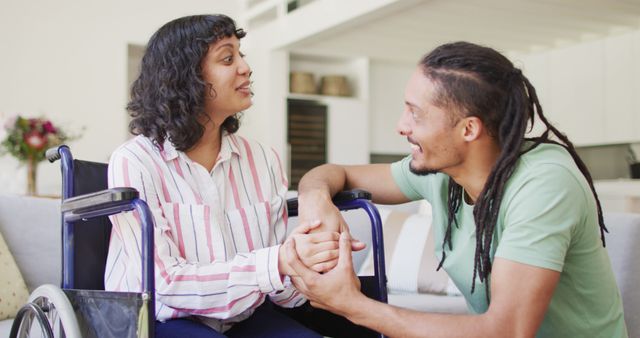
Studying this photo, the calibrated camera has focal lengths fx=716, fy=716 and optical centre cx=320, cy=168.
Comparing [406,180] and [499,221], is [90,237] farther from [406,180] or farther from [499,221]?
[499,221]

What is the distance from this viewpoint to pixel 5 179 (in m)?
3.93

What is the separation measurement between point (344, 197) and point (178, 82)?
45 cm

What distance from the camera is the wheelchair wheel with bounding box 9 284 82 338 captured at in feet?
4.32

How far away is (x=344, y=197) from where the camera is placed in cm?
162

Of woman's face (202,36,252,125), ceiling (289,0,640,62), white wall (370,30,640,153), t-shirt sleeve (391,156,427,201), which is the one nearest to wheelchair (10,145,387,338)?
t-shirt sleeve (391,156,427,201)

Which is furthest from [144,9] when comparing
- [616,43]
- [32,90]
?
[616,43]

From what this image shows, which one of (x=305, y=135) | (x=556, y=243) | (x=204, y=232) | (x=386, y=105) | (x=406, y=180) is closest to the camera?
(x=556, y=243)

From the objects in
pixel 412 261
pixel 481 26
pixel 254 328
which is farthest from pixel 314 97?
pixel 254 328

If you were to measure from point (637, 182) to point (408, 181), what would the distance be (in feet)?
16.2

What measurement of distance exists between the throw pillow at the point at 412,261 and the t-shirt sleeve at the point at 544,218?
1487 mm

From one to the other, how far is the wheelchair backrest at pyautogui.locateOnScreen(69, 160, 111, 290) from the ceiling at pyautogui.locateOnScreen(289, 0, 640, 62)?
14.5ft

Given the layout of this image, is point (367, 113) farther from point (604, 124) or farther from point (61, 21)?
point (61, 21)

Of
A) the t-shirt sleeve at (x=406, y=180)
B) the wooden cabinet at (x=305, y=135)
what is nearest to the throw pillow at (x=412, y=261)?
the t-shirt sleeve at (x=406, y=180)

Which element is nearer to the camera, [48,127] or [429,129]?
[429,129]
